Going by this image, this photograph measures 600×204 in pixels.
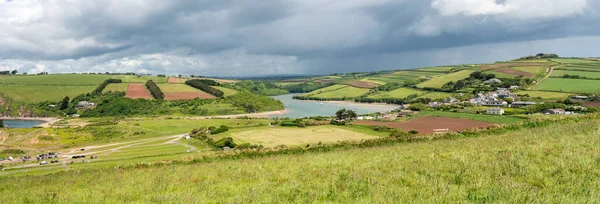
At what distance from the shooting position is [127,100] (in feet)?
463

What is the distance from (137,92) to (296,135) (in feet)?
400

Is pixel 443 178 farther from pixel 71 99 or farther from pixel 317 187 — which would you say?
pixel 71 99

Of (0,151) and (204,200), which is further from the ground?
(204,200)

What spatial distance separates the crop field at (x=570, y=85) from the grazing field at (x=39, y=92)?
205m

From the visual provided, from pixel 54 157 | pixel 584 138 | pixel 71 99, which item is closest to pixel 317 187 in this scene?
pixel 584 138

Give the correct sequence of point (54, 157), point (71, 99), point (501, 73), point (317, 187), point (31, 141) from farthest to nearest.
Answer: point (501, 73) < point (71, 99) < point (31, 141) < point (54, 157) < point (317, 187)

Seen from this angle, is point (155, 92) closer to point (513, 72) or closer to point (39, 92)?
point (39, 92)

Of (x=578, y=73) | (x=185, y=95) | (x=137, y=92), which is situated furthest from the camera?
(x=185, y=95)

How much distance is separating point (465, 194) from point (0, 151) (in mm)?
72242

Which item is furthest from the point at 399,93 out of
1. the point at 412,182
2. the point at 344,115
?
the point at 412,182

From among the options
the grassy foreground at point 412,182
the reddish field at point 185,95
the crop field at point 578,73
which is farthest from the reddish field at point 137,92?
the crop field at point 578,73

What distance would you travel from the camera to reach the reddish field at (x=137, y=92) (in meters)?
150

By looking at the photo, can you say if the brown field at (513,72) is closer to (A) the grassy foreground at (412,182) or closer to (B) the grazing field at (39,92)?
(A) the grassy foreground at (412,182)

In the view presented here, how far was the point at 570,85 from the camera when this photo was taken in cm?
13050
